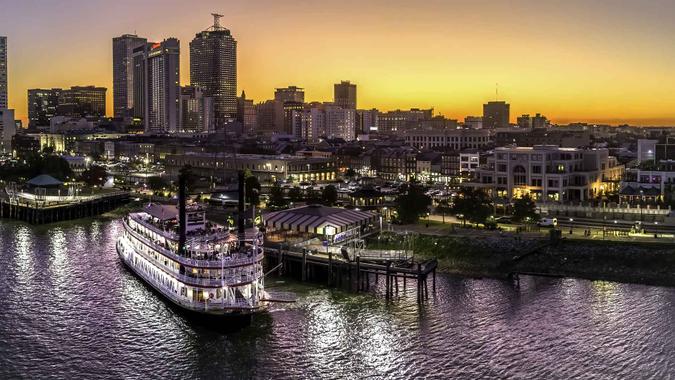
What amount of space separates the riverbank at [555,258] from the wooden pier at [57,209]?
3718cm

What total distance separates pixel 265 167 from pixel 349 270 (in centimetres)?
6077

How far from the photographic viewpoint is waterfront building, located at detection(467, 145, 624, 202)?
6206cm

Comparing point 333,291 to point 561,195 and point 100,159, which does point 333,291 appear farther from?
point 100,159

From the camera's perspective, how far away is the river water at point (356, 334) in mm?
27031

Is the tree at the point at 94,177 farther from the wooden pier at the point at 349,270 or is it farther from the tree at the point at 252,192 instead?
the wooden pier at the point at 349,270

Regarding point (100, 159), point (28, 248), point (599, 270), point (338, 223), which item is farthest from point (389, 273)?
point (100, 159)

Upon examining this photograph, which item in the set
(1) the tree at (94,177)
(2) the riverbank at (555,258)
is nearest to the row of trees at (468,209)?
(2) the riverbank at (555,258)

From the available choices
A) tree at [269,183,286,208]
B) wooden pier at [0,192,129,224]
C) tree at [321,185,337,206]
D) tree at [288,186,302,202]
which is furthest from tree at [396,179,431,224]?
wooden pier at [0,192,129,224]

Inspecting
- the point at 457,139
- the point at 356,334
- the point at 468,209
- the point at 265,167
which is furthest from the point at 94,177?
the point at 356,334

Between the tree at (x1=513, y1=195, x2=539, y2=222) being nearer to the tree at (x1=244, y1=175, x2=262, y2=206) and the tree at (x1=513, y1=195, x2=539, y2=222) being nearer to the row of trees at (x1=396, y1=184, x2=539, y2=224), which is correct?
the row of trees at (x1=396, y1=184, x2=539, y2=224)

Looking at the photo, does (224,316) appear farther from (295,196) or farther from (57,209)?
(57,209)

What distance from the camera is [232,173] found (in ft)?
332

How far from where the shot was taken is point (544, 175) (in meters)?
62.1

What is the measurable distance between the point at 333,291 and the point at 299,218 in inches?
354
